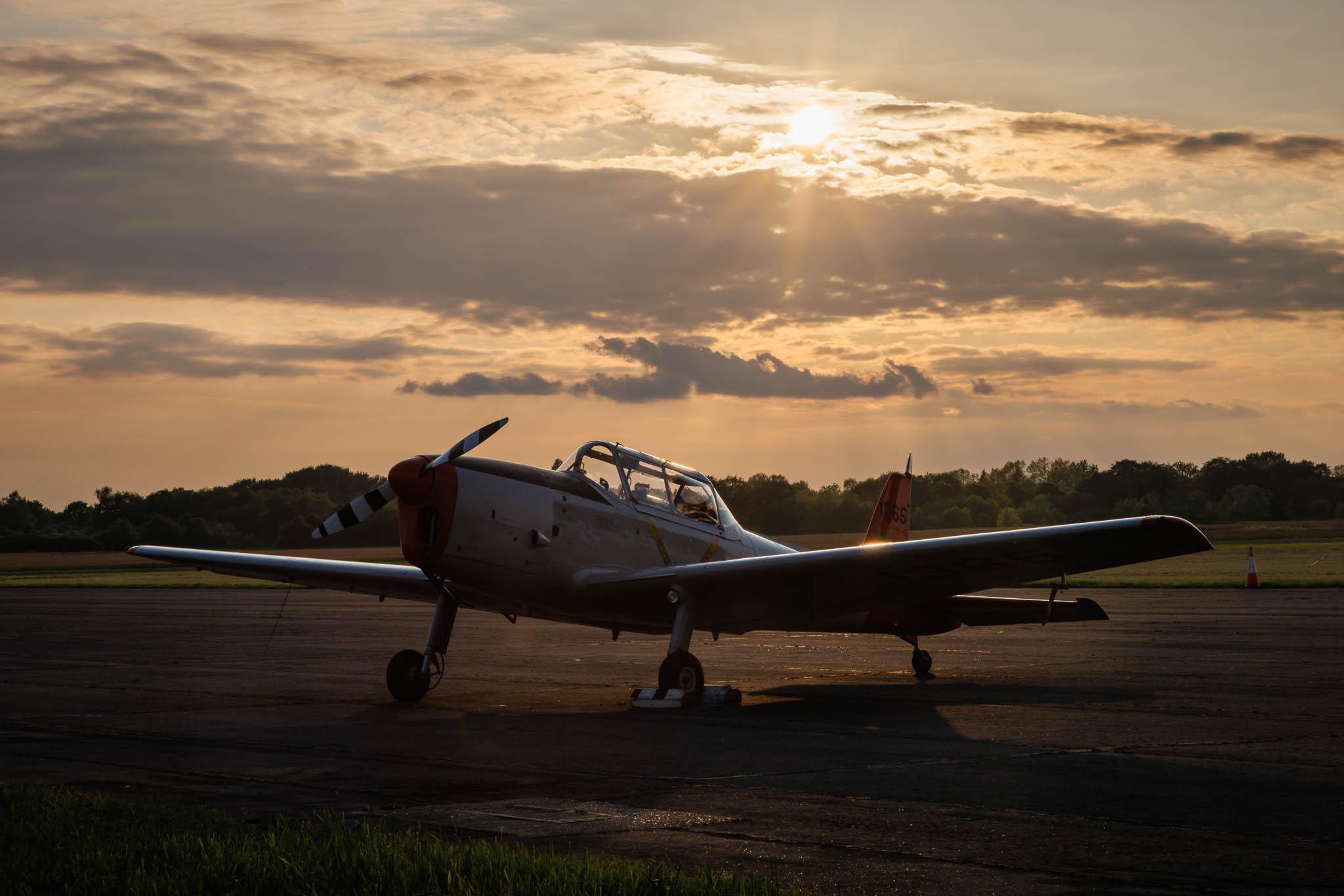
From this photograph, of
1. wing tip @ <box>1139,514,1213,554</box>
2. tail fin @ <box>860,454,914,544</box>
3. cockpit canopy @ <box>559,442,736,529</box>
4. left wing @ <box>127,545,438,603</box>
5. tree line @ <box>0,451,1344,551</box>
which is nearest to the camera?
wing tip @ <box>1139,514,1213,554</box>

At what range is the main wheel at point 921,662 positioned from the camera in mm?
Result: 15633

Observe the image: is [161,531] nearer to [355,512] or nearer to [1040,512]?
[1040,512]

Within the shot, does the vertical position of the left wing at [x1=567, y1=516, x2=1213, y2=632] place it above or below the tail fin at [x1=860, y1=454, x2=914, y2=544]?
below

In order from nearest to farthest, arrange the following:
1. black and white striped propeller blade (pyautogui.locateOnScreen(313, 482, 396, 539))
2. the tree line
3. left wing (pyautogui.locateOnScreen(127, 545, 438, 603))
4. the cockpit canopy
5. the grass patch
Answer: the grass patch → black and white striped propeller blade (pyautogui.locateOnScreen(313, 482, 396, 539)) → the cockpit canopy → left wing (pyautogui.locateOnScreen(127, 545, 438, 603)) → the tree line

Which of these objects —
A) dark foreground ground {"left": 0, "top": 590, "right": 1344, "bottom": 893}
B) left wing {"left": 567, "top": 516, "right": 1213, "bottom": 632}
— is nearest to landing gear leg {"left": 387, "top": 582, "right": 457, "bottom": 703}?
dark foreground ground {"left": 0, "top": 590, "right": 1344, "bottom": 893}

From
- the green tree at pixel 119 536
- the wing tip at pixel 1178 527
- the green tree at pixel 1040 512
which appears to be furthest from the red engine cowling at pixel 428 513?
the green tree at pixel 1040 512

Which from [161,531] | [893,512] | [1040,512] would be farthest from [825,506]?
[893,512]

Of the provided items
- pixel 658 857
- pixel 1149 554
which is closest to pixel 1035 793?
pixel 658 857

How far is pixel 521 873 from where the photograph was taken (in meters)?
5.31

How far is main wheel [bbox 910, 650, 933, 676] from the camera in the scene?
51.3ft

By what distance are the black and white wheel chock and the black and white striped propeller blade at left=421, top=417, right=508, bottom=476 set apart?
296cm

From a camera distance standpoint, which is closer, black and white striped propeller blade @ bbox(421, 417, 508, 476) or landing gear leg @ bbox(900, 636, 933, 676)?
black and white striped propeller blade @ bbox(421, 417, 508, 476)

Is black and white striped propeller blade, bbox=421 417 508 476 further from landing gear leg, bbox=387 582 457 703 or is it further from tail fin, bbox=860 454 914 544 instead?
tail fin, bbox=860 454 914 544

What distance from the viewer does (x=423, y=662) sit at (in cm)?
1345
